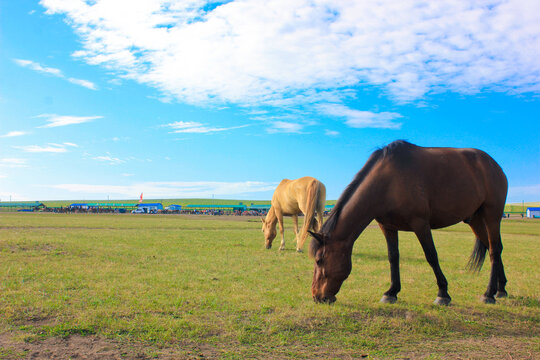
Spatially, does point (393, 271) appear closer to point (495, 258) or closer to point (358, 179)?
point (358, 179)

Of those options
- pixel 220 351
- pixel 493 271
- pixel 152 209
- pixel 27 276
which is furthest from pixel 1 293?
pixel 152 209

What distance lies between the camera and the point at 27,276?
28.7 feet

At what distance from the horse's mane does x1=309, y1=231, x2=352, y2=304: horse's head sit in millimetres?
208

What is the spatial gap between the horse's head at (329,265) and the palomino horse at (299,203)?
17.8ft

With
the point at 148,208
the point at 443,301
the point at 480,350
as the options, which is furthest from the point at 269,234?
the point at 148,208

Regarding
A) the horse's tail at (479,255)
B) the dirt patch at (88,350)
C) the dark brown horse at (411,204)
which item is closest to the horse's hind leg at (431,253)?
the dark brown horse at (411,204)

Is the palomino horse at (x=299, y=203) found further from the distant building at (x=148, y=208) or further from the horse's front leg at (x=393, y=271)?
the distant building at (x=148, y=208)

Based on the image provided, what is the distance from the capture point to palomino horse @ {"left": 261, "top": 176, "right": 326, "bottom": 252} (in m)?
13.3

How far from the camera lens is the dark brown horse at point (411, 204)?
635 cm

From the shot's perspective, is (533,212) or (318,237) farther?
(533,212)

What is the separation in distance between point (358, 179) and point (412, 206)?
1.02 metres

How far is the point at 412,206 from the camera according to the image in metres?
6.46

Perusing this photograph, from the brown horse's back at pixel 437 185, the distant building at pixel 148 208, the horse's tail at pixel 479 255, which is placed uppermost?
the brown horse's back at pixel 437 185

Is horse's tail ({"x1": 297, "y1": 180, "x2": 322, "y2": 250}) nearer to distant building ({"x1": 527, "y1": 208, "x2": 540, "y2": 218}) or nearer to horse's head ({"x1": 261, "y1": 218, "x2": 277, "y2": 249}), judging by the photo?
horse's head ({"x1": 261, "y1": 218, "x2": 277, "y2": 249})
